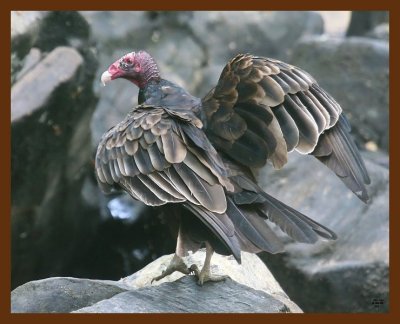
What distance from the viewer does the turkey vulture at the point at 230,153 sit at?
4.98 metres

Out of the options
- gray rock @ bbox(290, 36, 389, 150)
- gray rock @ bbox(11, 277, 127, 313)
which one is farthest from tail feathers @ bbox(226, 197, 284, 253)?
gray rock @ bbox(290, 36, 389, 150)

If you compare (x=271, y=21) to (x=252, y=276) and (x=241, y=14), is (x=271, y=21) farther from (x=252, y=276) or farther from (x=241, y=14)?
(x=252, y=276)

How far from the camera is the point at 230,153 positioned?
546 cm

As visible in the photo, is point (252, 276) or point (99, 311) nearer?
point (99, 311)

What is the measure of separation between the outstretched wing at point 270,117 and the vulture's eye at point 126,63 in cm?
119

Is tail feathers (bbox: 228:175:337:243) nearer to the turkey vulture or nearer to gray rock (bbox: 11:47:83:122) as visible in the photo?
the turkey vulture

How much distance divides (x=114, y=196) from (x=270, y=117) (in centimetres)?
497

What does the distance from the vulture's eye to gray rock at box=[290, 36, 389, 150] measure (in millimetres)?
4526

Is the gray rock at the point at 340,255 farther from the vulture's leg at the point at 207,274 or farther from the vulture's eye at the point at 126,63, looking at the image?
the vulture's eye at the point at 126,63

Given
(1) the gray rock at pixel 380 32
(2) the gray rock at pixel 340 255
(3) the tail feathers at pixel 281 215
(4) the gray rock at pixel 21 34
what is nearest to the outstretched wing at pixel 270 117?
(3) the tail feathers at pixel 281 215

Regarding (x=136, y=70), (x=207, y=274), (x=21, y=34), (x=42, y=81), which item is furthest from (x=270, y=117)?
(x=21, y=34)

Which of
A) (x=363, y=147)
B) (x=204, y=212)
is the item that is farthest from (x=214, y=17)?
(x=204, y=212)

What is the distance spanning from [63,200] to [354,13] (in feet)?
22.4

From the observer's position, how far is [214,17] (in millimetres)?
12828
